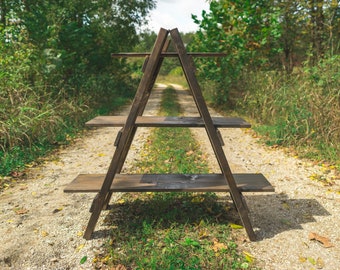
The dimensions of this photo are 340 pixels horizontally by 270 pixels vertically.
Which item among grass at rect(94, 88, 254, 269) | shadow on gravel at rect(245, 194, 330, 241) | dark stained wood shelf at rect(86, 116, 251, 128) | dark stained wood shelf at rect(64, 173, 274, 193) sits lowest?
shadow on gravel at rect(245, 194, 330, 241)

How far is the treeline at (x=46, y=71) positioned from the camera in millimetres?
5098

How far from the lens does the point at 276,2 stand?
31.6ft

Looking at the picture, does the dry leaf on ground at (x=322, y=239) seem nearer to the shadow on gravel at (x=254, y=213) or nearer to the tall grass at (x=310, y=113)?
the shadow on gravel at (x=254, y=213)

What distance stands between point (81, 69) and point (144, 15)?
577 centimetres

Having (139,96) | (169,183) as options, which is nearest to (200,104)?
(139,96)

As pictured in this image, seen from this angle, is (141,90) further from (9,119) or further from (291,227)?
(9,119)

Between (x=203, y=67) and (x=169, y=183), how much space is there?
772 centimetres

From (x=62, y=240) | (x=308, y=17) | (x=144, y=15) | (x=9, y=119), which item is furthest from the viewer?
(x=144, y=15)

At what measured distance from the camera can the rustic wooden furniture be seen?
7.86ft

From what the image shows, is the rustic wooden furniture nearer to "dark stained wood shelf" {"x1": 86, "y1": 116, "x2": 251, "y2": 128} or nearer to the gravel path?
"dark stained wood shelf" {"x1": 86, "y1": 116, "x2": 251, "y2": 128}

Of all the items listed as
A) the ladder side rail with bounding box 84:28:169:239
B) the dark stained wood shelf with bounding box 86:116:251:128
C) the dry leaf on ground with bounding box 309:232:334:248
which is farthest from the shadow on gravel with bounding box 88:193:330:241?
the dark stained wood shelf with bounding box 86:116:251:128

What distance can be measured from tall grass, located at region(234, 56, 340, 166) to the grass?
2.61 metres

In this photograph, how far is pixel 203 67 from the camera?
32.4 ft

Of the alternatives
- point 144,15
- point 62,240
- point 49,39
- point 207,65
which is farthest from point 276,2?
point 62,240
